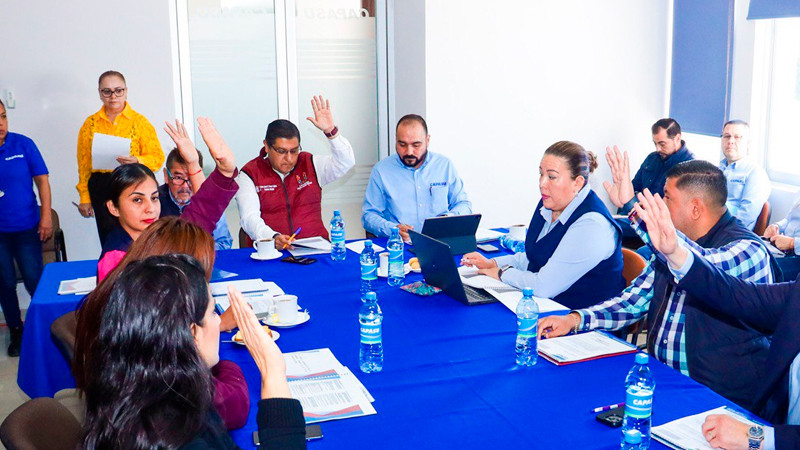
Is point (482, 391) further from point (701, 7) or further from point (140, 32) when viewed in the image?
point (701, 7)

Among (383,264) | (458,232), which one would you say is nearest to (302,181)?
(458,232)

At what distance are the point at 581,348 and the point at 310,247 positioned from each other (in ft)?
6.44

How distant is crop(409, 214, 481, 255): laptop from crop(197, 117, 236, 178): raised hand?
1045 millimetres

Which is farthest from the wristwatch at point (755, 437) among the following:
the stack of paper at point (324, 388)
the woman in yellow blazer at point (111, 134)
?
the woman in yellow blazer at point (111, 134)

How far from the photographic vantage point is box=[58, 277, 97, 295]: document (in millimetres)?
3246

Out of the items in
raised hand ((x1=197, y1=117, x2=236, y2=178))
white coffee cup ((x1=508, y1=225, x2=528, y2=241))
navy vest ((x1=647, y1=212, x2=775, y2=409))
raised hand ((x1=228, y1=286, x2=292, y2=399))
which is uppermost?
raised hand ((x1=197, y1=117, x2=236, y2=178))

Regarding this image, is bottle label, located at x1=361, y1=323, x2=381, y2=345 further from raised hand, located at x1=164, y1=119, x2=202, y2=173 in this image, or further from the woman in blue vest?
raised hand, located at x1=164, y1=119, x2=202, y2=173

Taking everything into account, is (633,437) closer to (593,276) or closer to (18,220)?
(593,276)

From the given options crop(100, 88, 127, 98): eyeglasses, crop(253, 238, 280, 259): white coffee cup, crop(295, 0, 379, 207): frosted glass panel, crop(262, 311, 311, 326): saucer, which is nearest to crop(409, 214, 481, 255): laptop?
crop(253, 238, 280, 259): white coffee cup

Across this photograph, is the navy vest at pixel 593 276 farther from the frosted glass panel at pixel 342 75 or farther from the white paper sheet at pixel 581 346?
the frosted glass panel at pixel 342 75

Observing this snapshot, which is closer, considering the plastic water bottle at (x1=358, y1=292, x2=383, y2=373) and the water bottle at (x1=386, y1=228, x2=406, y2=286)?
the plastic water bottle at (x1=358, y1=292, x2=383, y2=373)

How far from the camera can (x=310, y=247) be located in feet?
13.2

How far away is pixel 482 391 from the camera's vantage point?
2107 mm

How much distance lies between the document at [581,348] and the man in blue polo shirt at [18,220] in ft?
12.6
